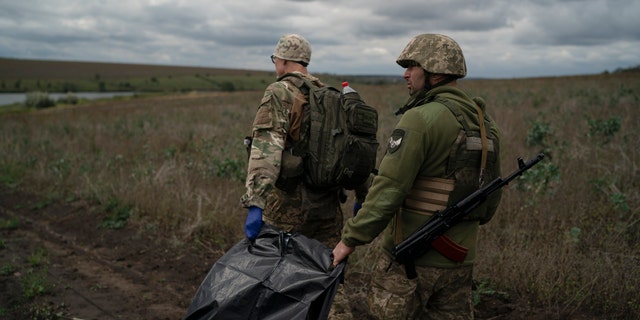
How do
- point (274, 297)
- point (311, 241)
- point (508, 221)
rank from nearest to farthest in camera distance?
point (274, 297)
point (311, 241)
point (508, 221)

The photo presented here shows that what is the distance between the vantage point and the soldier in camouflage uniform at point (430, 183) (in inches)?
92.4

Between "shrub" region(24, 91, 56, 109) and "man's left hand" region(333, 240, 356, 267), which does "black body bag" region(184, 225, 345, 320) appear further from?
"shrub" region(24, 91, 56, 109)

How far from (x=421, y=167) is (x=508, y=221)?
3233 mm

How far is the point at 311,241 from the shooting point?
272cm

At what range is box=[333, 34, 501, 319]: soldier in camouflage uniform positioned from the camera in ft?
7.70

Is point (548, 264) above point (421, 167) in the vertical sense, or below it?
below

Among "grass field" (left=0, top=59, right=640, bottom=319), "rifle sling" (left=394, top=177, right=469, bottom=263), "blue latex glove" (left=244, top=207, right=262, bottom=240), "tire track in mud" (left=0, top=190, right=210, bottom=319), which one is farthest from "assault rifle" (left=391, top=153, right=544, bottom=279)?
"tire track in mud" (left=0, top=190, right=210, bottom=319)

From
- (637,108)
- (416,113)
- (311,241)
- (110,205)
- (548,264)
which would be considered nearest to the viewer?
(416,113)

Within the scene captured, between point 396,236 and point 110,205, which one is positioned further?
point 110,205

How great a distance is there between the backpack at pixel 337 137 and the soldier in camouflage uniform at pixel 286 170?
8 centimetres

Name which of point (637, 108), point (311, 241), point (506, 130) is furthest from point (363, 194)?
point (637, 108)

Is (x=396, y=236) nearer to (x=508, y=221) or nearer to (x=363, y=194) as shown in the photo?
(x=363, y=194)

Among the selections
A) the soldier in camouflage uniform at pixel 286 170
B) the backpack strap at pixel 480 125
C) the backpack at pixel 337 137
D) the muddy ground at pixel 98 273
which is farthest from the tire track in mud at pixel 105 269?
the backpack strap at pixel 480 125

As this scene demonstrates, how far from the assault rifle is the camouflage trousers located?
0.33 ft
